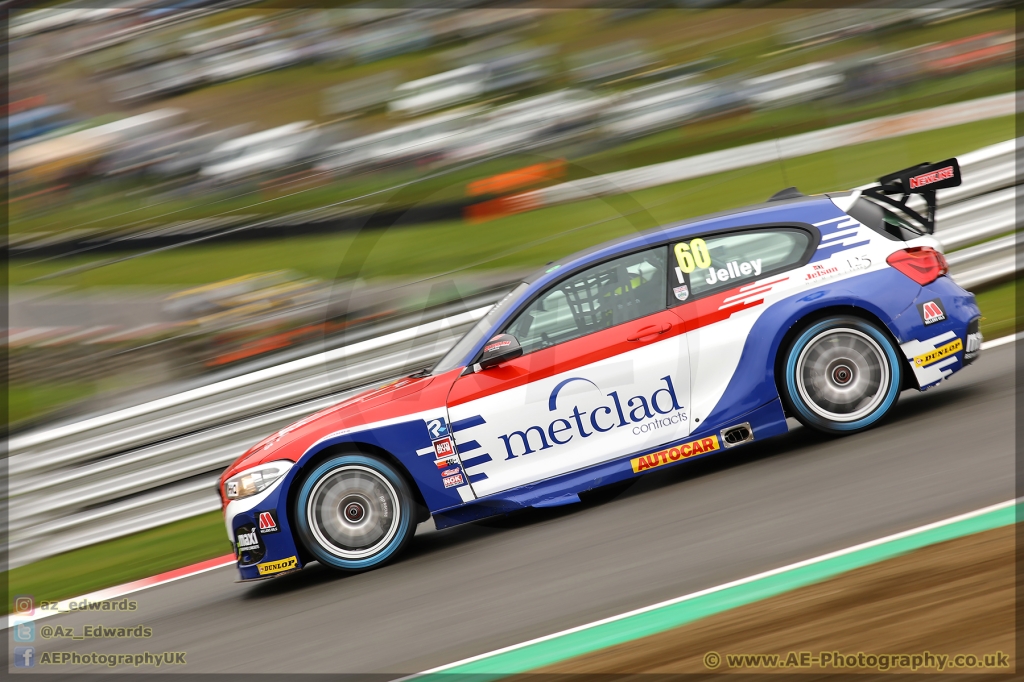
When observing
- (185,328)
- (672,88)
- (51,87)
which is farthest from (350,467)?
(51,87)

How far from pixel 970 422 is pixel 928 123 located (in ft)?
32.9

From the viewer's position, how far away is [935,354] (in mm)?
5520

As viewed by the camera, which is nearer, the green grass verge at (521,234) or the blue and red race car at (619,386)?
the blue and red race car at (619,386)

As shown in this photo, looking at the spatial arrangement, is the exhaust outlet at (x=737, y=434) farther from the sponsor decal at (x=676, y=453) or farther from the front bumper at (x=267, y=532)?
the front bumper at (x=267, y=532)

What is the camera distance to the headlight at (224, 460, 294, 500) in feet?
17.7

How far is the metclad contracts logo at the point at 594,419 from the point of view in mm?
5363

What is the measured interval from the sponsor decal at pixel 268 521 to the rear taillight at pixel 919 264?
3953 millimetres

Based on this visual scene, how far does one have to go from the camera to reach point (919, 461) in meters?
4.96

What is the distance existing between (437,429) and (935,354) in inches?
118

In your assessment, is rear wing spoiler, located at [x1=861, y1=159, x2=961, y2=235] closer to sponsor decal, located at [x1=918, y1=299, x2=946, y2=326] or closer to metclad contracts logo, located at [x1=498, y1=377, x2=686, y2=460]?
sponsor decal, located at [x1=918, y1=299, x2=946, y2=326]

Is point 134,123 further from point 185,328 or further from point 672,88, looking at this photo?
point 672,88

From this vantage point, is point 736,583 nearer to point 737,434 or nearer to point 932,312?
point 737,434

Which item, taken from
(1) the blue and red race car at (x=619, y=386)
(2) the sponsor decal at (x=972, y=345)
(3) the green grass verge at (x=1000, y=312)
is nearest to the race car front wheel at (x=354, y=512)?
(1) the blue and red race car at (x=619, y=386)

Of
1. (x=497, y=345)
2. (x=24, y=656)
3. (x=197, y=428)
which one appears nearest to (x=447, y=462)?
(x=497, y=345)
